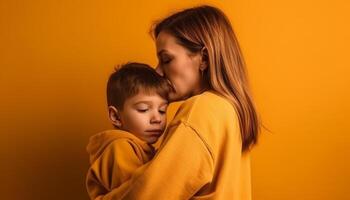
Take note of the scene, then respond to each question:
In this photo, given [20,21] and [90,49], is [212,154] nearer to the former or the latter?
[90,49]

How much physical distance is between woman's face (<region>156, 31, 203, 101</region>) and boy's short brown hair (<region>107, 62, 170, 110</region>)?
4 centimetres

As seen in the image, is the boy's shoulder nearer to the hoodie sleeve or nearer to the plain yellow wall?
the hoodie sleeve

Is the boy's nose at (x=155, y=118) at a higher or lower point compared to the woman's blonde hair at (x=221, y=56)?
lower

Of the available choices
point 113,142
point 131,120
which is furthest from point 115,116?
point 113,142

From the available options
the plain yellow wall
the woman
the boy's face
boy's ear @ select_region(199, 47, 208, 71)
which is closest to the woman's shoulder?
the woman

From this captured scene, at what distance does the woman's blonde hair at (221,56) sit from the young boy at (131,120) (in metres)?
0.16

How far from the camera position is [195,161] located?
1.02 meters

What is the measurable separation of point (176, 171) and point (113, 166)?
8.3 inches

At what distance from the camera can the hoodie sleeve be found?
3.68ft

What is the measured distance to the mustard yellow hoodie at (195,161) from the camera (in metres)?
1.01

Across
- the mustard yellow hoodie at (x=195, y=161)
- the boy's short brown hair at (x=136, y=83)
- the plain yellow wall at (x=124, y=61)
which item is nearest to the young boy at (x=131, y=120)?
the boy's short brown hair at (x=136, y=83)

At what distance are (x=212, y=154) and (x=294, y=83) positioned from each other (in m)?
0.83

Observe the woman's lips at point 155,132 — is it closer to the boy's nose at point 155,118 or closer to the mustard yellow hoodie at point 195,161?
the boy's nose at point 155,118

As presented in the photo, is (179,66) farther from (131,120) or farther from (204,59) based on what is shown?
(131,120)
